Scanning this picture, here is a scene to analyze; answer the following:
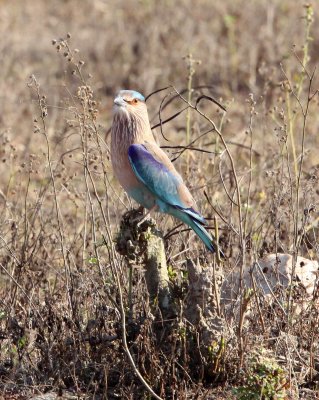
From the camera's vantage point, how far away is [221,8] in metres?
10.9

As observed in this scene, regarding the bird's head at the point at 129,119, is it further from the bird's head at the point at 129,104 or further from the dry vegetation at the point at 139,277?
the dry vegetation at the point at 139,277

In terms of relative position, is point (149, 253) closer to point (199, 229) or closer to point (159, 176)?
point (199, 229)

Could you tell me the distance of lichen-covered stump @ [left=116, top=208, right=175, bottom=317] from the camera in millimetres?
4387

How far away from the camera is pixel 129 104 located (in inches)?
190

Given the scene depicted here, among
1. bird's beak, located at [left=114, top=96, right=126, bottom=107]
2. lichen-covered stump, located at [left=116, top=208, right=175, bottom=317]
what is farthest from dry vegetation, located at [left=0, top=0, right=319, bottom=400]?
bird's beak, located at [left=114, top=96, right=126, bottom=107]

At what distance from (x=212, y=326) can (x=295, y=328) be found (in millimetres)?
448

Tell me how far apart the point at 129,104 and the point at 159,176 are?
0.37 m

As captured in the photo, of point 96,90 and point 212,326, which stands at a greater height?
point 96,90

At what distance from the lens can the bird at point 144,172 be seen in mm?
4703

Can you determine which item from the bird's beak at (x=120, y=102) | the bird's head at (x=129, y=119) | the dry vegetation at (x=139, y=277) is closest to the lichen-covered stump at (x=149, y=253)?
the dry vegetation at (x=139, y=277)

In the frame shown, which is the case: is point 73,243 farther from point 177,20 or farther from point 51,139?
point 177,20

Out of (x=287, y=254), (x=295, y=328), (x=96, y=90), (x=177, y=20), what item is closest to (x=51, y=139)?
(x=96, y=90)

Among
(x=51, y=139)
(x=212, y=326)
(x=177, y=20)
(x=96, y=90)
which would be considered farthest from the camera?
(x=177, y=20)

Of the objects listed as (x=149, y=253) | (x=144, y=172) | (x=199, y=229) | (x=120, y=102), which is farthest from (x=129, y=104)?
(x=149, y=253)
